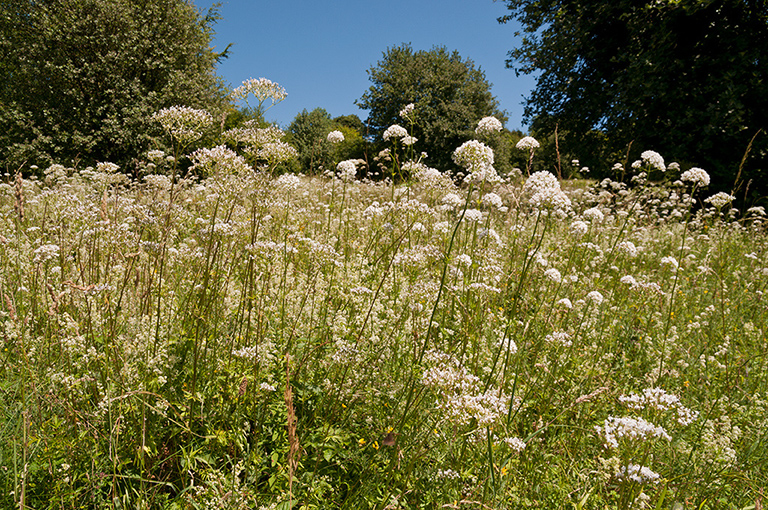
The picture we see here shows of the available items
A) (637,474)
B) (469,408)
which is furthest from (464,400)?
A: (637,474)

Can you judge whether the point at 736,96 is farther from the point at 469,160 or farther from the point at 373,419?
the point at 373,419

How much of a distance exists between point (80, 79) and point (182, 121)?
22.4m

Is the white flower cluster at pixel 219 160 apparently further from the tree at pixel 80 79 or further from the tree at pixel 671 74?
the tree at pixel 80 79

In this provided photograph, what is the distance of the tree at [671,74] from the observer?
12.6 m

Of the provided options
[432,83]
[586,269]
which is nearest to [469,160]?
[586,269]

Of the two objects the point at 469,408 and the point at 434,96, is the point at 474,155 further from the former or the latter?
the point at 434,96

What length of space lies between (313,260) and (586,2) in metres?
19.0

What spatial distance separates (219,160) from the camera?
8.34ft

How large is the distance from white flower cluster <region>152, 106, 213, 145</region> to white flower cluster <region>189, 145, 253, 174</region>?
4.8 inches

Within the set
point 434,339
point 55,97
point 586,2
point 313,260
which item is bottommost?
point 434,339

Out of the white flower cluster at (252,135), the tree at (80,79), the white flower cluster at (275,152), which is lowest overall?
the white flower cluster at (275,152)

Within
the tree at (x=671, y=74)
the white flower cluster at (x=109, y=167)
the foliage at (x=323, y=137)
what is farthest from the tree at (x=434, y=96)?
the white flower cluster at (x=109, y=167)

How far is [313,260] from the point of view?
10.5 feet

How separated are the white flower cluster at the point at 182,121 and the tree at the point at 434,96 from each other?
1288 inches
